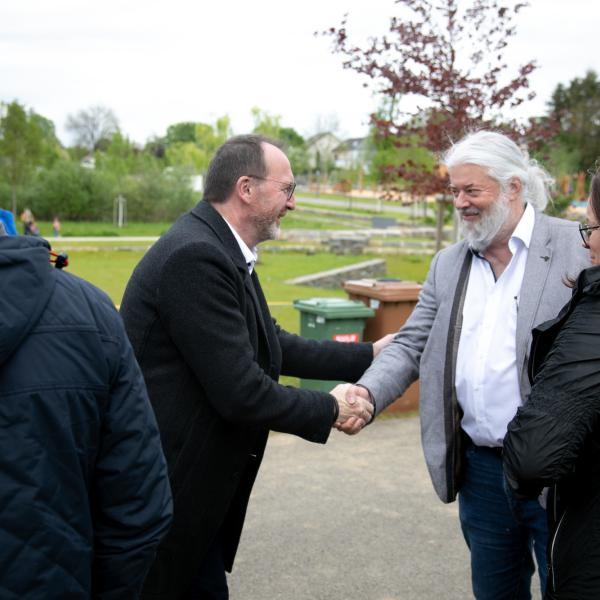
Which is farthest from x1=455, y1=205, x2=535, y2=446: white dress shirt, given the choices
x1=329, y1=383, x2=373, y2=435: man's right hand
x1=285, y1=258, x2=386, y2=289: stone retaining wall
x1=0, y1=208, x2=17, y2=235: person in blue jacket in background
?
x1=285, y1=258, x2=386, y2=289: stone retaining wall

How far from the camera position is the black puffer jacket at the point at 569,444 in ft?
6.36

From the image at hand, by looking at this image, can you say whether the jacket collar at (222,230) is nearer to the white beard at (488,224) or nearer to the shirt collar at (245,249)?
the shirt collar at (245,249)

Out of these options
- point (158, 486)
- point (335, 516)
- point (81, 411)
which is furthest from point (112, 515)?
point (335, 516)

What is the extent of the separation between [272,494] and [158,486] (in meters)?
3.61

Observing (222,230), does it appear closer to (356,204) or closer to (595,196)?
(595,196)

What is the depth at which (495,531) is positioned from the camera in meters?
3.02

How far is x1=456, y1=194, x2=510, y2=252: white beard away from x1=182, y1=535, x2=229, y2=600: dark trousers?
1.52 metres

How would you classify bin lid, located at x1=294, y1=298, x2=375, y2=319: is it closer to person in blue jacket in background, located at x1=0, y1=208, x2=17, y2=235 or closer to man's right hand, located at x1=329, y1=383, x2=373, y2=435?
man's right hand, located at x1=329, y1=383, x2=373, y2=435

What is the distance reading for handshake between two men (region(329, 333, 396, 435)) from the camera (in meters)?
3.22

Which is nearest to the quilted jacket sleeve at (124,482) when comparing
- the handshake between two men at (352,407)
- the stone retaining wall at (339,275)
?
the handshake between two men at (352,407)

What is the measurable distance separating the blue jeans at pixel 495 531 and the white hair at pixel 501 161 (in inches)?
40.9

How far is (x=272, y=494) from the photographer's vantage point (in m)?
5.39

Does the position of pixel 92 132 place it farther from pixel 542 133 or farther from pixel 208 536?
pixel 208 536

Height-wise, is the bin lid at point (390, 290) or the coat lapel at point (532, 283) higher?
the coat lapel at point (532, 283)
